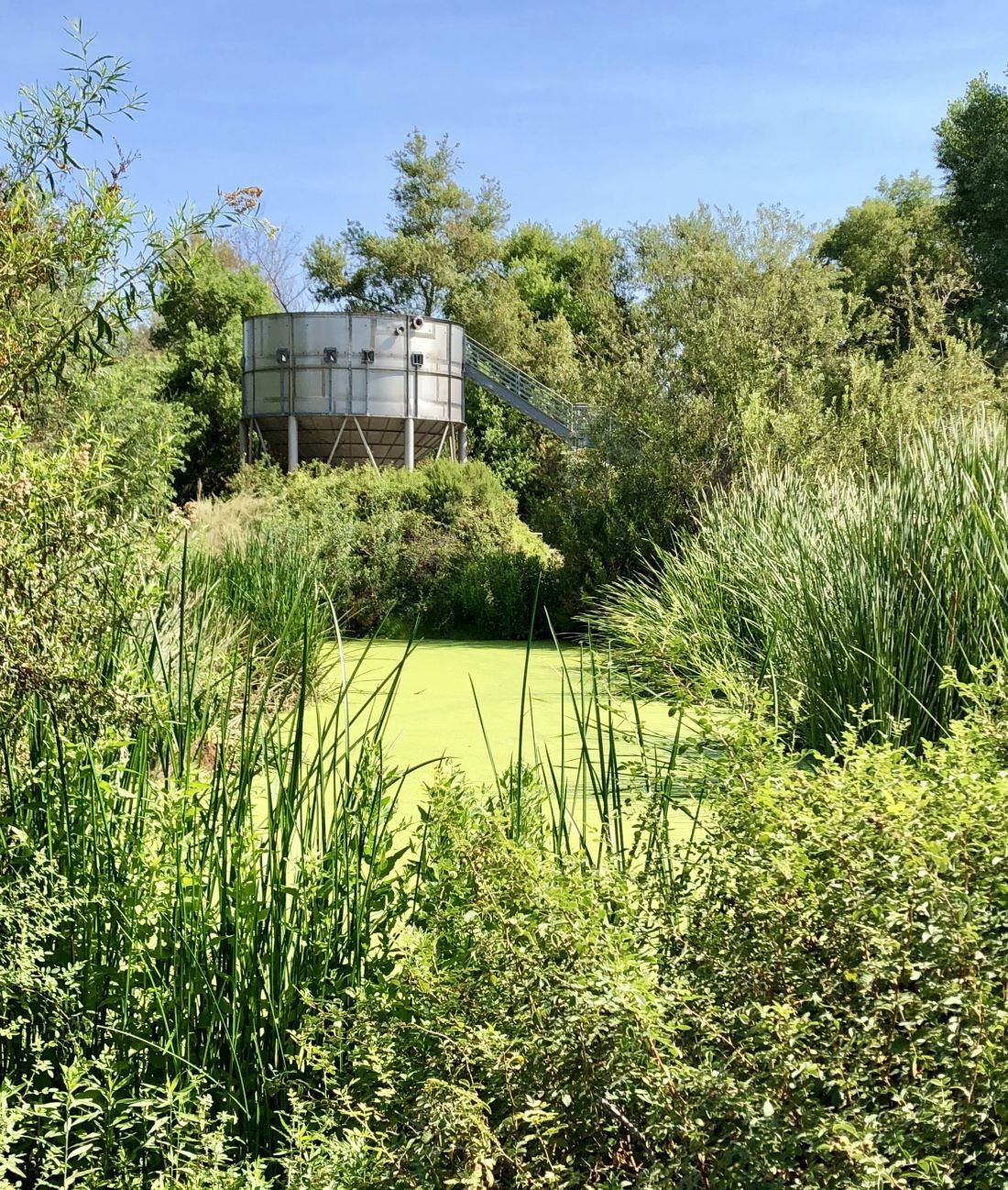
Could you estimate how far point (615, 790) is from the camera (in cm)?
244

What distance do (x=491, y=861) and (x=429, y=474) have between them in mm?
12290

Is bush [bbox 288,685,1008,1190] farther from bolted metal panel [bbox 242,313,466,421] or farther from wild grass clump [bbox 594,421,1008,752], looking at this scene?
bolted metal panel [bbox 242,313,466,421]

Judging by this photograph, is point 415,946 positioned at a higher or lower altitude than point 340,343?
lower

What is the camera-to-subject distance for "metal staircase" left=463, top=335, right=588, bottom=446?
21.4 meters

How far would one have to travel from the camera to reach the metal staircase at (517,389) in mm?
21406

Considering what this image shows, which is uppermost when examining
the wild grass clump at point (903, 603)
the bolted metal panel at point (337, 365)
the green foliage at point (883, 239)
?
the green foliage at point (883, 239)

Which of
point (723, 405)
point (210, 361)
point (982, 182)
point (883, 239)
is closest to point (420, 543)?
point (723, 405)

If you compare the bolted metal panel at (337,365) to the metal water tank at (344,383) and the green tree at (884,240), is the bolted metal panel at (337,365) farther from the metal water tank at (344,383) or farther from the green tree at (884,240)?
the green tree at (884,240)

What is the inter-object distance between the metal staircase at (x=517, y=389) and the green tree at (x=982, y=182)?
915 centimetres

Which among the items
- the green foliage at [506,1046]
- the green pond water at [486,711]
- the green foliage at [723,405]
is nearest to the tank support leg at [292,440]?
the green foliage at [723,405]

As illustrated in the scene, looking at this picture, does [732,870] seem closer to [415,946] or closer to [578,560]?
[415,946]

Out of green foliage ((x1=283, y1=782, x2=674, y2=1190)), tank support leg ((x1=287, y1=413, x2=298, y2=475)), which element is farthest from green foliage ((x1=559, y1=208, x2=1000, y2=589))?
green foliage ((x1=283, y1=782, x2=674, y2=1190))

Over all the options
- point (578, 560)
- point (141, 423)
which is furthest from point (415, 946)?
point (141, 423)

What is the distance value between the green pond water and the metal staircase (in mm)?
10302
